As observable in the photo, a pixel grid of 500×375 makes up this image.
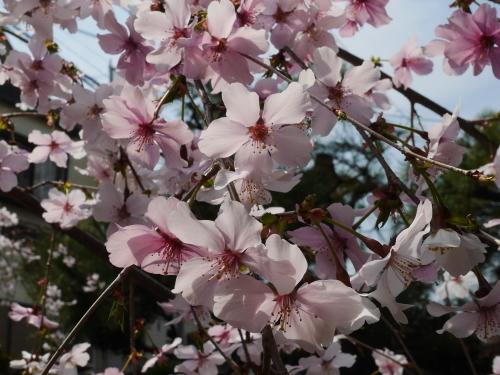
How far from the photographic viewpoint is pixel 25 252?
6.95 metres

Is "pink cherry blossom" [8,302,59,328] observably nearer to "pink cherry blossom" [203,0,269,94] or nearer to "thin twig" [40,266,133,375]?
"thin twig" [40,266,133,375]

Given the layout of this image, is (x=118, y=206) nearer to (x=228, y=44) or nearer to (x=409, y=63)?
(x=228, y=44)

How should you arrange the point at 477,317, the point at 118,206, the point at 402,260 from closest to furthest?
1. the point at 402,260
2. the point at 477,317
3. the point at 118,206

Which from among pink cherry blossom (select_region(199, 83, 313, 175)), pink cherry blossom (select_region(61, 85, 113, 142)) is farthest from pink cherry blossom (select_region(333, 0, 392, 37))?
pink cherry blossom (select_region(199, 83, 313, 175))

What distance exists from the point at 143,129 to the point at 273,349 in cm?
57

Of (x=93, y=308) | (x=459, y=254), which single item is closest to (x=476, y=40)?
(x=459, y=254)

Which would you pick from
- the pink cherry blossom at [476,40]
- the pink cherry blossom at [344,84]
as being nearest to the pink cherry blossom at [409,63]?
the pink cherry blossom at [476,40]

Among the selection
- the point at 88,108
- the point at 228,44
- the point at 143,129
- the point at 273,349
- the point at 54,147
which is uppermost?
the point at 54,147

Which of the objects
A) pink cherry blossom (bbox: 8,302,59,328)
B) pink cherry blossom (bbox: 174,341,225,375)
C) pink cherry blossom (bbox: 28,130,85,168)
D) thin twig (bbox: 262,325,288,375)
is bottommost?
thin twig (bbox: 262,325,288,375)

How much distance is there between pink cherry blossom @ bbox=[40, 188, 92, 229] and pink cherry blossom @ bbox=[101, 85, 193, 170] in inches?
38.9

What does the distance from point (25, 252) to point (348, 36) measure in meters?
6.31

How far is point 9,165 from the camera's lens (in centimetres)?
184

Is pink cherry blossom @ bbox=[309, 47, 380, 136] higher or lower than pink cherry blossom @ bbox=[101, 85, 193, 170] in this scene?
higher

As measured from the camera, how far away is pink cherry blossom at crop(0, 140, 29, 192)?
1805mm
